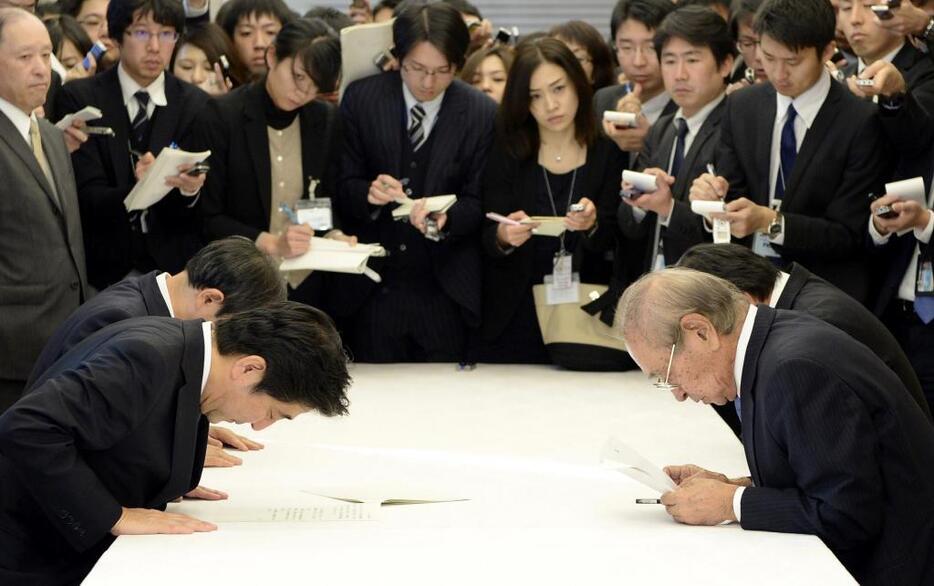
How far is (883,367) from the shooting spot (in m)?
2.84

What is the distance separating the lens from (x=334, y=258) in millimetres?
4633

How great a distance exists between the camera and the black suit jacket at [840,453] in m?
2.66

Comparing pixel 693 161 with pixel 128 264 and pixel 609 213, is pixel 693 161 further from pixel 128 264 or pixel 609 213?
pixel 128 264

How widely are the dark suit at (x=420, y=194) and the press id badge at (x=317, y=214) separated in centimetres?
15

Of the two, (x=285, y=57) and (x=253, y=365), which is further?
(x=285, y=57)

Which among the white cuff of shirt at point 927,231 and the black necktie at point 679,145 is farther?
the black necktie at point 679,145

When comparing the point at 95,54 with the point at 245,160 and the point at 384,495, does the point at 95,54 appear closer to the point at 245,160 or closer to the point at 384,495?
the point at 245,160

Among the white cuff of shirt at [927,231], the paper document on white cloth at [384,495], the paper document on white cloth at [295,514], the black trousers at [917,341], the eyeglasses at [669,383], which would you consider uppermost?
the eyeglasses at [669,383]

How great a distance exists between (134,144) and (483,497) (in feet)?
8.15

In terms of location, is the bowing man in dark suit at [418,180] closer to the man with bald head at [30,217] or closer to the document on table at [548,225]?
the document on table at [548,225]

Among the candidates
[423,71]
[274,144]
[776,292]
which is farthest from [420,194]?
[776,292]

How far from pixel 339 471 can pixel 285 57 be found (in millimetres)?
2029

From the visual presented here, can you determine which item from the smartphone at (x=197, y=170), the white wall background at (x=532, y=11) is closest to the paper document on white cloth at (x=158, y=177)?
the smartphone at (x=197, y=170)

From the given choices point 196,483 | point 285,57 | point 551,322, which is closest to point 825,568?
point 196,483
